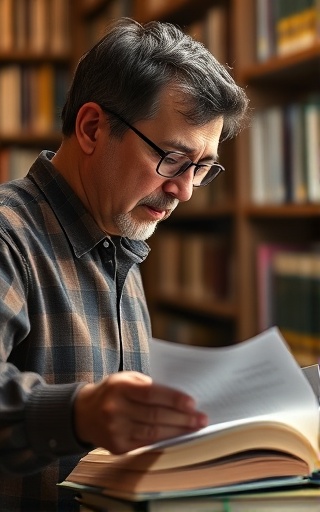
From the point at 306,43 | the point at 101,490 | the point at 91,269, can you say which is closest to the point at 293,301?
the point at 306,43

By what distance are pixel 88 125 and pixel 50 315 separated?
32 centimetres

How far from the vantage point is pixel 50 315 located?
3.79 ft

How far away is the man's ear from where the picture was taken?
127 cm

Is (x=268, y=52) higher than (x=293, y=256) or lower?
higher

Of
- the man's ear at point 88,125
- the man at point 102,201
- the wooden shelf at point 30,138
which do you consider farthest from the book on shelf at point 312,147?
the wooden shelf at point 30,138

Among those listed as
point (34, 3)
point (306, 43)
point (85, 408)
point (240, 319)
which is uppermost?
point (34, 3)

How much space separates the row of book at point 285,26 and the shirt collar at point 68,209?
3.97 ft

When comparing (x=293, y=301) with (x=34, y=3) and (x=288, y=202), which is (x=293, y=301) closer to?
(x=288, y=202)

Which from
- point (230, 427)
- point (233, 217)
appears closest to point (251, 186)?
point (233, 217)

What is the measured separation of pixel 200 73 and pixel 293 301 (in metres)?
1.32

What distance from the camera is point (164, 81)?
121 centimetres

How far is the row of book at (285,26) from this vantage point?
227cm

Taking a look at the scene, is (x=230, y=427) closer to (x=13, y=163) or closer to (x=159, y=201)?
(x=159, y=201)

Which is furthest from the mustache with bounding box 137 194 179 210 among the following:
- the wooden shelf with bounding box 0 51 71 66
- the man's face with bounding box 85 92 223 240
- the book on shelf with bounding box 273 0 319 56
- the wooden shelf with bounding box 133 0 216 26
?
the wooden shelf with bounding box 0 51 71 66
